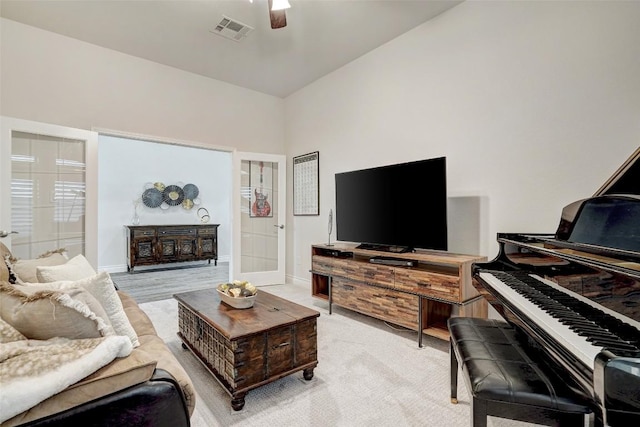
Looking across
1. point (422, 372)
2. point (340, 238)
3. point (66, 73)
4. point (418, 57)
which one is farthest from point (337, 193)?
point (66, 73)

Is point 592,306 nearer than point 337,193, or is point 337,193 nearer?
point 592,306

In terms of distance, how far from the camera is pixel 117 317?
141 cm

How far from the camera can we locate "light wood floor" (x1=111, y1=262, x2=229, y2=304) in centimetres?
437

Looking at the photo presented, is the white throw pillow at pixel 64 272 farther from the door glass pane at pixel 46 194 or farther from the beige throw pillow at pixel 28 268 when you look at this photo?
the door glass pane at pixel 46 194

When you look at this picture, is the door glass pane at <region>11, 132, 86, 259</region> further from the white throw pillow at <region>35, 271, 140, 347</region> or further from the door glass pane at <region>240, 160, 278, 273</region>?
the white throw pillow at <region>35, 271, 140, 347</region>

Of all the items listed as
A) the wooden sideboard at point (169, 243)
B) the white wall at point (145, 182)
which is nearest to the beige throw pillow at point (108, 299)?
A: the white wall at point (145, 182)

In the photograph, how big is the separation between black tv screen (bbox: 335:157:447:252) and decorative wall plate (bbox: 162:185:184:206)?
15.7 ft

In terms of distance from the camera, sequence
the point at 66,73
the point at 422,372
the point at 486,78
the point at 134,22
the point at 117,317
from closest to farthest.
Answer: the point at 117,317, the point at 422,372, the point at 486,78, the point at 134,22, the point at 66,73

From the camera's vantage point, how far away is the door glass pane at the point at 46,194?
303 centimetres

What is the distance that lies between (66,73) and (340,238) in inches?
140

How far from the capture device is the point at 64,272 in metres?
1.86

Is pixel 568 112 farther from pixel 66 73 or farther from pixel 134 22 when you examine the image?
pixel 66 73

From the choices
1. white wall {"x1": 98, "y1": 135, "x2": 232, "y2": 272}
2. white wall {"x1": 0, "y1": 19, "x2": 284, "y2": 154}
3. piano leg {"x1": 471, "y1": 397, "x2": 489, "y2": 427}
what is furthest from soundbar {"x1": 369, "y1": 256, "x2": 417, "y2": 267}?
white wall {"x1": 98, "y1": 135, "x2": 232, "y2": 272}

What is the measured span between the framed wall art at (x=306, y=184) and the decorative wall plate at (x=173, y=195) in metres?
3.51
